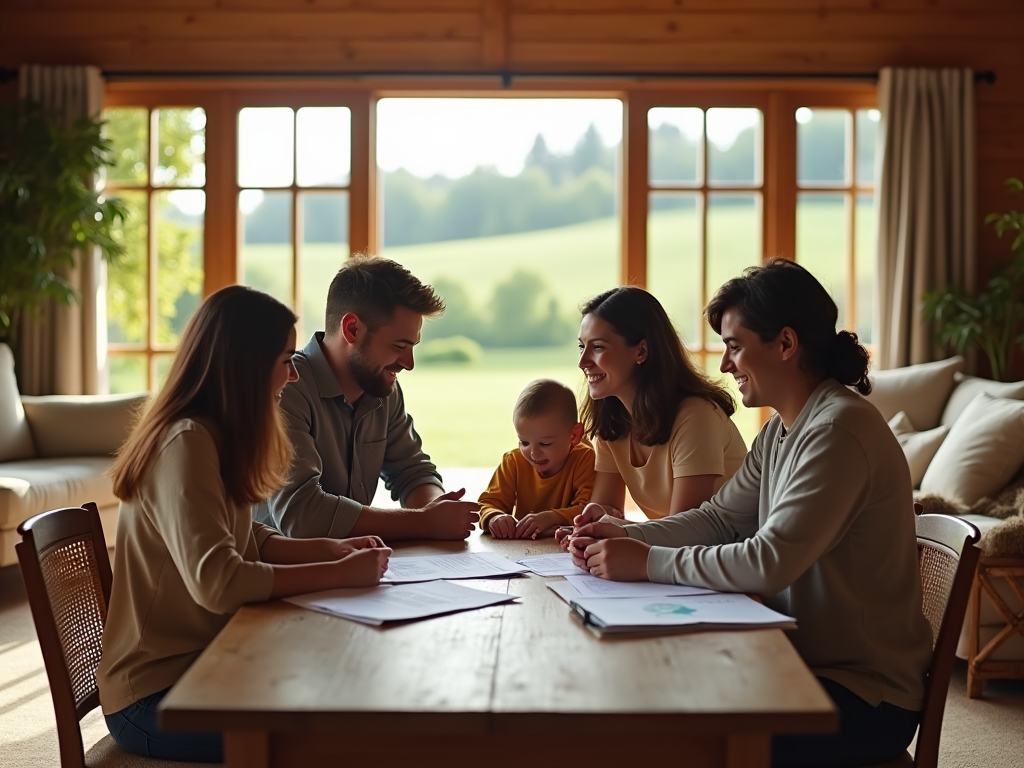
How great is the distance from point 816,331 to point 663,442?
698 millimetres

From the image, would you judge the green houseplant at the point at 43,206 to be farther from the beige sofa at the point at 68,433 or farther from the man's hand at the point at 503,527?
the man's hand at the point at 503,527

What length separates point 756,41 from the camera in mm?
5582

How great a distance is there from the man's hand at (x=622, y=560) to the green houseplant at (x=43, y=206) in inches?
162

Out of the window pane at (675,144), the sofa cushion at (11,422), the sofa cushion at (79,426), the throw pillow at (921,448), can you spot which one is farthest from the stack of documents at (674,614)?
the window pane at (675,144)

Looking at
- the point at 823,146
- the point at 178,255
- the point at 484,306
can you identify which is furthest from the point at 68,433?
the point at 484,306

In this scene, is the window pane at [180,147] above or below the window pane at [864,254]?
above

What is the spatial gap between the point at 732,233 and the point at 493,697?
4.80 m

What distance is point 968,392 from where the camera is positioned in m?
4.69

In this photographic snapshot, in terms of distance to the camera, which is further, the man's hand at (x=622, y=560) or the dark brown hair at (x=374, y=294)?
the dark brown hair at (x=374, y=294)

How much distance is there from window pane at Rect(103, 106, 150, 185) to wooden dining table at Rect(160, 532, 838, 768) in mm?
4843

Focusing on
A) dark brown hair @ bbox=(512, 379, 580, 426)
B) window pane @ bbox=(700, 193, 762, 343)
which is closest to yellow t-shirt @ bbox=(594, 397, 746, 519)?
dark brown hair @ bbox=(512, 379, 580, 426)

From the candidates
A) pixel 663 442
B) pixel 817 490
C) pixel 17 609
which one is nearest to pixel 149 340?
pixel 17 609

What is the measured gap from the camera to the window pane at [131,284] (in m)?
5.82

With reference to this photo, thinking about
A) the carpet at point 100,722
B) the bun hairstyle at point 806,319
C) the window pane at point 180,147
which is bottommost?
the carpet at point 100,722
